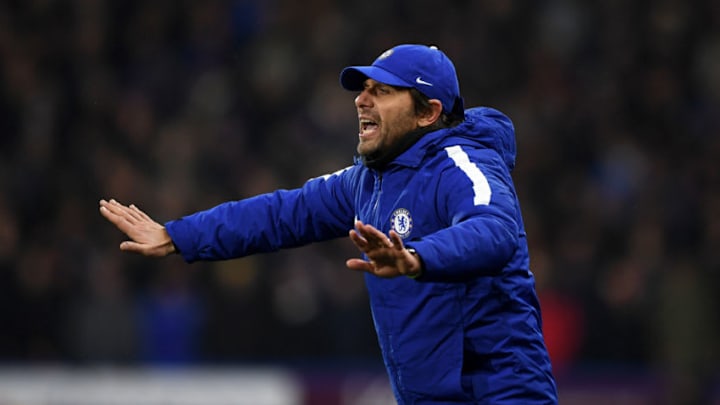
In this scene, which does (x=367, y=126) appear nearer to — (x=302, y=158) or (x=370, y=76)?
(x=370, y=76)

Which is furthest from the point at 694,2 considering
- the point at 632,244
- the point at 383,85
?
the point at 383,85

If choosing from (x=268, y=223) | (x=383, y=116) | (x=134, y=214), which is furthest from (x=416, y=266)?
(x=134, y=214)

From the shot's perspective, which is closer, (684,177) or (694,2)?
(684,177)

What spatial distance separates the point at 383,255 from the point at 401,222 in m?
0.67

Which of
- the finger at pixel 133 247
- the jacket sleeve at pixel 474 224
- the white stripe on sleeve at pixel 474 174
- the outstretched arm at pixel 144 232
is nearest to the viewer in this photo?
the jacket sleeve at pixel 474 224

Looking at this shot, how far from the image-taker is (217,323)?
10.6m

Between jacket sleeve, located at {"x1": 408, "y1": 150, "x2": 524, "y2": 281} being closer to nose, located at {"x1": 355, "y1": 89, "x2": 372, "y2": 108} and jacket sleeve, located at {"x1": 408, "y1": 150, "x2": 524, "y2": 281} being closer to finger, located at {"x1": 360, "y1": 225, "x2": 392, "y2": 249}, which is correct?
finger, located at {"x1": 360, "y1": 225, "x2": 392, "y2": 249}

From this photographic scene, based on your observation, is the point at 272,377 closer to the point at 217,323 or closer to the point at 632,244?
the point at 217,323

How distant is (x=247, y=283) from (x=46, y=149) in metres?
2.49

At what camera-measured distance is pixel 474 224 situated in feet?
13.8

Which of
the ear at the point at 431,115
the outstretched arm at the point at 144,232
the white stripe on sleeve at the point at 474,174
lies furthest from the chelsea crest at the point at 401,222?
the outstretched arm at the point at 144,232

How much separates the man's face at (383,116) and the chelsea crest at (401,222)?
27 centimetres

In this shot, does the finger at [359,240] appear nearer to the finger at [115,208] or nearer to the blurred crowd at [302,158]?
the finger at [115,208]

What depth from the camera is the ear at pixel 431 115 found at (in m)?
4.83
